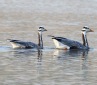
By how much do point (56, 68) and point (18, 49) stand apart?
5299mm

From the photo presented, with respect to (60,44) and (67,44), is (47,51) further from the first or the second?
(67,44)

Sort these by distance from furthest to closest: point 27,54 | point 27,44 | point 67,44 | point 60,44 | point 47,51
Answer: point 67,44 < point 60,44 < point 27,44 < point 47,51 < point 27,54

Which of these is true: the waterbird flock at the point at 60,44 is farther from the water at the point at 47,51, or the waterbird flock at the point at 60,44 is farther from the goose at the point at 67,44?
the water at the point at 47,51

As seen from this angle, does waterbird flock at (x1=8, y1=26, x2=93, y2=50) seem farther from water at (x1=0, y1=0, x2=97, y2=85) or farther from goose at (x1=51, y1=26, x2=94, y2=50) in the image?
water at (x1=0, y1=0, x2=97, y2=85)

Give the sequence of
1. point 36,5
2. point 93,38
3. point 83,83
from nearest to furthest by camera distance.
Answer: point 83,83
point 93,38
point 36,5

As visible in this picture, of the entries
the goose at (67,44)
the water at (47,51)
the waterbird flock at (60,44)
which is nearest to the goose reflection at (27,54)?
the water at (47,51)

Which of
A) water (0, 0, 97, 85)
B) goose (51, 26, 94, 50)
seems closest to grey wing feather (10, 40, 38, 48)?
water (0, 0, 97, 85)

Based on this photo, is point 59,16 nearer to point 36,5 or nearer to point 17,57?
point 36,5

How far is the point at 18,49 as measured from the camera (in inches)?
949

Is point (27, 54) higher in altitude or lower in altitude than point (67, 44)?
lower

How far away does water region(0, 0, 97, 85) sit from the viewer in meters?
17.2

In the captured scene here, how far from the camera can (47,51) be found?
77.7 ft

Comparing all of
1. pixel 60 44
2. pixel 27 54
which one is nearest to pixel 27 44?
pixel 60 44

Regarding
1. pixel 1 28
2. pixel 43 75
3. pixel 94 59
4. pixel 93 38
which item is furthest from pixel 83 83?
pixel 1 28
